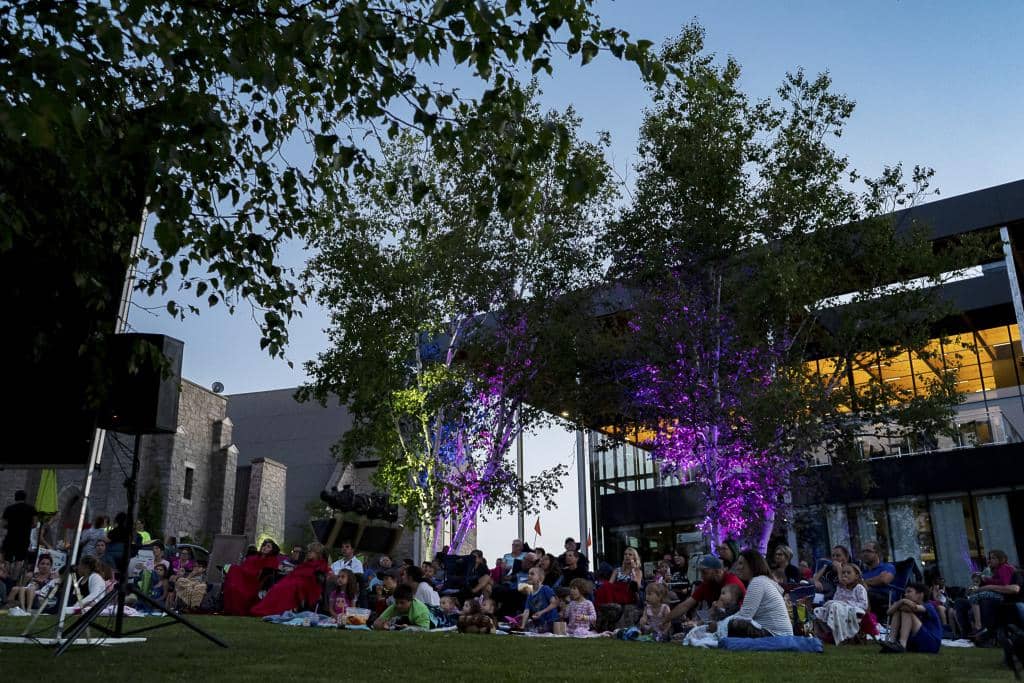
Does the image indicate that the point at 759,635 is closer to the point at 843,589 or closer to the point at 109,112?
the point at 843,589

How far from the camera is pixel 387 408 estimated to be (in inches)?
885

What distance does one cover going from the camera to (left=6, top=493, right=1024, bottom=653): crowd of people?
10398mm

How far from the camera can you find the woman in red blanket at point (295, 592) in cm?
1460

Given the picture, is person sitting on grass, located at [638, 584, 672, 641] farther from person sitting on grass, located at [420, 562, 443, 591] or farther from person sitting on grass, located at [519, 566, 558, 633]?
person sitting on grass, located at [420, 562, 443, 591]

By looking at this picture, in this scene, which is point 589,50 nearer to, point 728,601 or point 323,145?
point 323,145

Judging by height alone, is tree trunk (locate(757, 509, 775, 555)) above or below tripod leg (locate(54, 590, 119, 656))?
above

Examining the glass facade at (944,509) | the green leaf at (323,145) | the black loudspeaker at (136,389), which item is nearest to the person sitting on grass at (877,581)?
the glass facade at (944,509)

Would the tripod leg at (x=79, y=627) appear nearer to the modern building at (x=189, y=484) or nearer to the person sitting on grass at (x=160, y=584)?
A: the person sitting on grass at (x=160, y=584)

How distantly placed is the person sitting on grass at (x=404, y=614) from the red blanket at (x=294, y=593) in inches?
77.1

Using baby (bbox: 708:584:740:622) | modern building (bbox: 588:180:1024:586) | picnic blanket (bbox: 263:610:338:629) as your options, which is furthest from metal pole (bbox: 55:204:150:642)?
modern building (bbox: 588:180:1024:586)

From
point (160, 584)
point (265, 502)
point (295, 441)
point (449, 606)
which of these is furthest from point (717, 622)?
point (295, 441)

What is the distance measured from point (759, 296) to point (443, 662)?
1382 centimetres

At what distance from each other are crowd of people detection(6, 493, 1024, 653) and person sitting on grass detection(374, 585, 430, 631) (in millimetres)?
16

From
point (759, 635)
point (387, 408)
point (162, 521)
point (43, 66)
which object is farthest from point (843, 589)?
point (162, 521)
